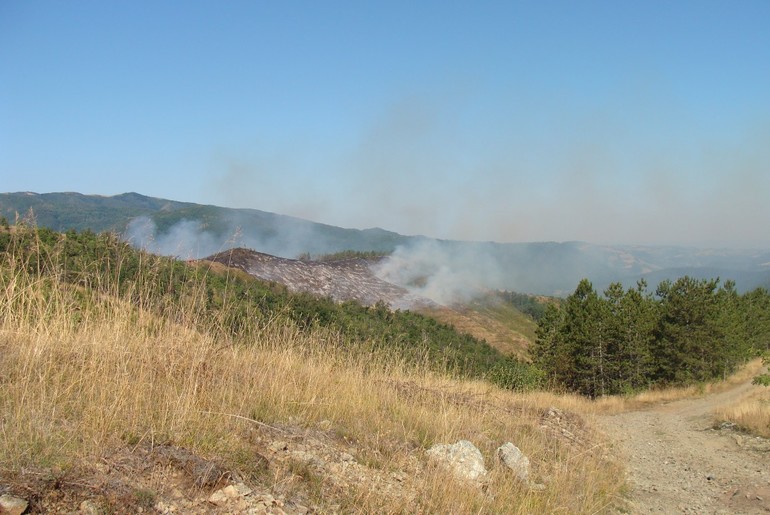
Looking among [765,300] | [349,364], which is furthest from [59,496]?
[765,300]

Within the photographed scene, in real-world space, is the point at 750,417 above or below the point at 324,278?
above

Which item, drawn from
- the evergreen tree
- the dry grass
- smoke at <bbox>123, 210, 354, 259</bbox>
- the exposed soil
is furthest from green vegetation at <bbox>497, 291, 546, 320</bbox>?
the dry grass

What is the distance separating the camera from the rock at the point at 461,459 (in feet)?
12.7

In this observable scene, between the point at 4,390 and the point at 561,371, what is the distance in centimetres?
2993

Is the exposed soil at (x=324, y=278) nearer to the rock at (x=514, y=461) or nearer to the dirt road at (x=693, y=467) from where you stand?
the dirt road at (x=693, y=467)

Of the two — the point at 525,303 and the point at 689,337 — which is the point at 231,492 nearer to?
the point at 689,337

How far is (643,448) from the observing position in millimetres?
9188

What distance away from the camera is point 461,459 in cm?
409

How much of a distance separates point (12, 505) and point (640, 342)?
99.7 feet

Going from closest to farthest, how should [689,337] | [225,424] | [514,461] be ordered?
1. [225,424]
2. [514,461]
3. [689,337]

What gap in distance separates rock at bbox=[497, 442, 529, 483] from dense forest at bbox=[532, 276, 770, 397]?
23134mm

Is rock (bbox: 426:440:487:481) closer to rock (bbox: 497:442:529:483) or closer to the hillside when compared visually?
rock (bbox: 497:442:529:483)

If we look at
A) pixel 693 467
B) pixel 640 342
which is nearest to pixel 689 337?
pixel 640 342

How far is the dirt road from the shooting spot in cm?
571
